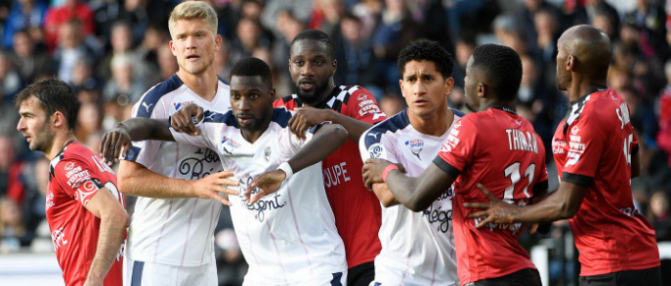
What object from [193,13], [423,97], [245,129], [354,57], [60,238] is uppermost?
[354,57]

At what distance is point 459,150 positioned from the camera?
4949mm

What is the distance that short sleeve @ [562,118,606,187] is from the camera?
4980 millimetres

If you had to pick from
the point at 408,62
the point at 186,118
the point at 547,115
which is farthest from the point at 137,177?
the point at 547,115

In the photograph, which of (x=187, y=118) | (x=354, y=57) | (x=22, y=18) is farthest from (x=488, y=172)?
(x=22, y=18)

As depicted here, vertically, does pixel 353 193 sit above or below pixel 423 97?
below

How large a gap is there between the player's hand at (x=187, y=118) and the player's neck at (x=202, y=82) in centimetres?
60

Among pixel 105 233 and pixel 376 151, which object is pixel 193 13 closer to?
pixel 105 233

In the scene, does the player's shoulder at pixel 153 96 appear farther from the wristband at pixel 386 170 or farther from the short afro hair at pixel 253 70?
the wristband at pixel 386 170

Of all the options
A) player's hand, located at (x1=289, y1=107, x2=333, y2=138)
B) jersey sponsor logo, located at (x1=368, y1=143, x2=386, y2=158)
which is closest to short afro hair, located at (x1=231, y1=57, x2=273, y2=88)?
player's hand, located at (x1=289, y1=107, x2=333, y2=138)

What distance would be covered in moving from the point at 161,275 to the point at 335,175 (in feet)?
5.28

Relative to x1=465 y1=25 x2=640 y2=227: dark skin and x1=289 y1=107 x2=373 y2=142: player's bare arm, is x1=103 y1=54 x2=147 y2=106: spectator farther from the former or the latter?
x1=465 y1=25 x2=640 y2=227: dark skin

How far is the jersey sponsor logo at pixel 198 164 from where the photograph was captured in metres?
6.43

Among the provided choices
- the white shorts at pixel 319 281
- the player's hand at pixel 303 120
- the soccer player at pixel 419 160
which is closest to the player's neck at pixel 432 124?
the soccer player at pixel 419 160

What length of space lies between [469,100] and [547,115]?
20.4ft
